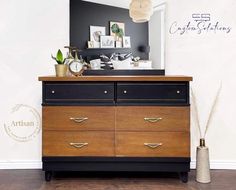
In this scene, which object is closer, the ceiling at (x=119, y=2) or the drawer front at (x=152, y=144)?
the drawer front at (x=152, y=144)

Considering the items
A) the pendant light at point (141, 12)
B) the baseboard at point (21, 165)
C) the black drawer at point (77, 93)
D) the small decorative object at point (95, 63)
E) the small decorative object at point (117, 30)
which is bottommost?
Answer: the baseboard at point (21, 165)

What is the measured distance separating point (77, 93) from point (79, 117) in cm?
21

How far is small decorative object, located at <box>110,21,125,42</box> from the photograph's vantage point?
2885 millimetres

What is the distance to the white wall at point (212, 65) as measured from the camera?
2926mm

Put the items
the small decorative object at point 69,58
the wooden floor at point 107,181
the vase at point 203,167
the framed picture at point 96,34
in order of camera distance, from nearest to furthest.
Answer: the wooden floor at point 107,181
the vase at point 203,167
the small decorative object at point 69,58
the framed picture at point 96,34

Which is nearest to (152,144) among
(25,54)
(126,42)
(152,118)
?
(152,118)

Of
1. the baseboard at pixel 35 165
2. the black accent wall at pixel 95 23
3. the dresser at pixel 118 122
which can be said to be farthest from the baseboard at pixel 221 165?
the black accent wall at pixel 95 23

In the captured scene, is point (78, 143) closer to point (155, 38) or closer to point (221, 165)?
point (155, 38)

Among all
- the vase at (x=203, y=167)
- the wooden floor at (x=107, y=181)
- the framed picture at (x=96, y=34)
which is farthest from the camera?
the framed picture at (x=96, y=34)

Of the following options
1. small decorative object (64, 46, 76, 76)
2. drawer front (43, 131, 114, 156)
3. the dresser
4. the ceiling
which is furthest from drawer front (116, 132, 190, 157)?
the ceiling

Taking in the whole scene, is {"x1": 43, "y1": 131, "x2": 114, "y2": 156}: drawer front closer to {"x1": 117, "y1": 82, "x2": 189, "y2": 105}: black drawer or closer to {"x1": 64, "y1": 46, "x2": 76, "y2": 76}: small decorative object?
{"x1": 117, "y1": 82, "x2": 189, "y2": 105}: black drawer

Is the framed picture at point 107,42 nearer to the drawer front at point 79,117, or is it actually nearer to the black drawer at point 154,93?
the black drawer at point 154,93
